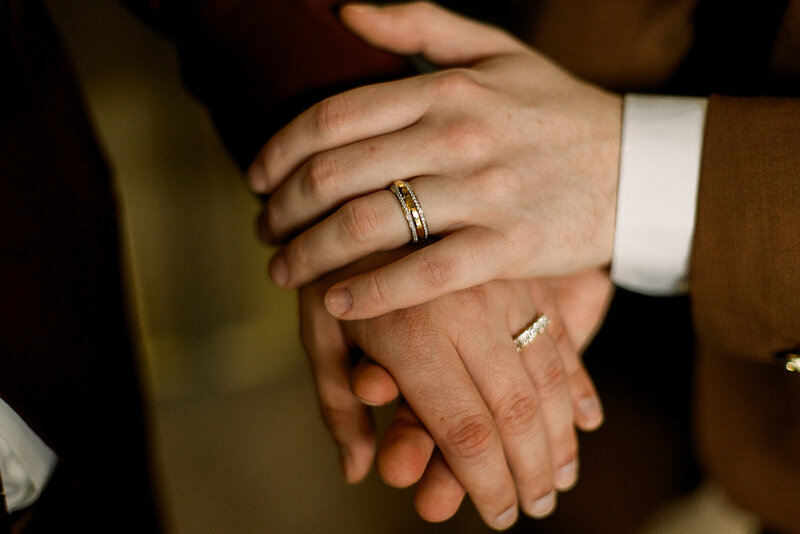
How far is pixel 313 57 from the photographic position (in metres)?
0.74

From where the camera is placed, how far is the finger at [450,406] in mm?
628

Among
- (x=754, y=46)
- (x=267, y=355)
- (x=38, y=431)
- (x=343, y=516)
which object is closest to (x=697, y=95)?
(x=754, y=46)

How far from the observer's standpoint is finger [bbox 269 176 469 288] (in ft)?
2.05

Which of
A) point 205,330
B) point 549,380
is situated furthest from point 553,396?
point 205,330

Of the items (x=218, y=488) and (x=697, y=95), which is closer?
(x=697, y=95)

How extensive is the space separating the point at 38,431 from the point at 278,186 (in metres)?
0.37

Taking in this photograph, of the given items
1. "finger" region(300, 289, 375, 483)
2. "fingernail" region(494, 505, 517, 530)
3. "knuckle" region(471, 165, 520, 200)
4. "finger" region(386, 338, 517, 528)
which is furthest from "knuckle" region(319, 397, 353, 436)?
"knuckle" region(471, 165, 520, 200)

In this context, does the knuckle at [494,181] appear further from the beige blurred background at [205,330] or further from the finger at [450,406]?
the beige blurred background at [205,330]

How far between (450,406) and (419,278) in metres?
0.15

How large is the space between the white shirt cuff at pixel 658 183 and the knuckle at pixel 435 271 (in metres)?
0.26

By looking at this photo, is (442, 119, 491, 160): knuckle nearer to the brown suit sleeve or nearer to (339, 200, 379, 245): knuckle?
(339, 200, 379, 245): knuckle

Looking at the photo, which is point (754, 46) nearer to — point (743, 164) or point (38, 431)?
point (743, 164)

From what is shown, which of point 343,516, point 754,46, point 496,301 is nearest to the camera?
point 496,301

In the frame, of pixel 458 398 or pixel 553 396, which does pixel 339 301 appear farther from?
pixel 553 396
